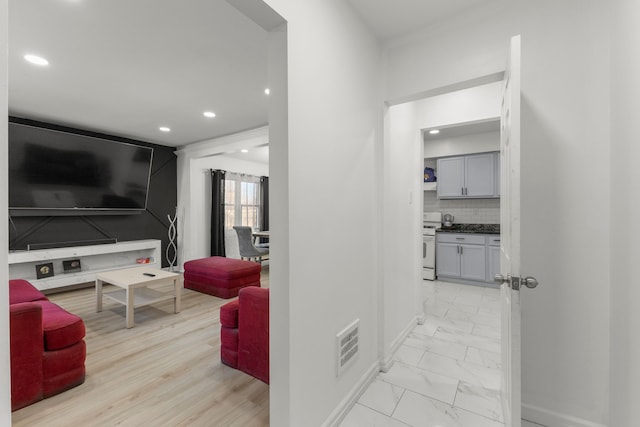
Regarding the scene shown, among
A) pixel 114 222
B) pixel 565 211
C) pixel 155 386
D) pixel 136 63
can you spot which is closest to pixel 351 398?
pixel 155 386

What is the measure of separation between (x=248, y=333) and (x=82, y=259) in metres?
4.19

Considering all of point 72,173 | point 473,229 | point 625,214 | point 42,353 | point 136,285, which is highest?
point 72,173

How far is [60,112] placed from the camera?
391 cm

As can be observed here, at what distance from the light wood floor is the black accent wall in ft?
7.43

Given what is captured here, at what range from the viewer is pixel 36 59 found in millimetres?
2553

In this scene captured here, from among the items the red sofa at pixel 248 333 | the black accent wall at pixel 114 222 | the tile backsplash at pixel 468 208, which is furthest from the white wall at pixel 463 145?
the black accent wall at pixel 114 222

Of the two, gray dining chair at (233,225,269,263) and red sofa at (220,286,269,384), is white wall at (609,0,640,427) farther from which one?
gray dining chair at (233,225,269,263)

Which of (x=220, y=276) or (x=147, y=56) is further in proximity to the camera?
(x=220, y=276)

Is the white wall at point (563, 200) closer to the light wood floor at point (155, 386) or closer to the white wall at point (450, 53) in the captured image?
the white wall at point (450, 53)

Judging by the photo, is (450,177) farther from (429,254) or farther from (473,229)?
(429,254)

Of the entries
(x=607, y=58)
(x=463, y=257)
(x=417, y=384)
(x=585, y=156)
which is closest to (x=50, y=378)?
(x=417, y=384)

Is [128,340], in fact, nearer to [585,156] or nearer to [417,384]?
[417,384]

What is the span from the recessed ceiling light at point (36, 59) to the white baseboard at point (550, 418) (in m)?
4.55

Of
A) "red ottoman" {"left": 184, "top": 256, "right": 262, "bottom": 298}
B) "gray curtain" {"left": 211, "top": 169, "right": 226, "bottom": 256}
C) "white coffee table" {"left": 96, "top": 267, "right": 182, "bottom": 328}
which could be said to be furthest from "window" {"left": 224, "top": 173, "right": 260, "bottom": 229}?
"white coffee table" {"left": 96, "top": 267, "right": 182, "bottom": 328}
